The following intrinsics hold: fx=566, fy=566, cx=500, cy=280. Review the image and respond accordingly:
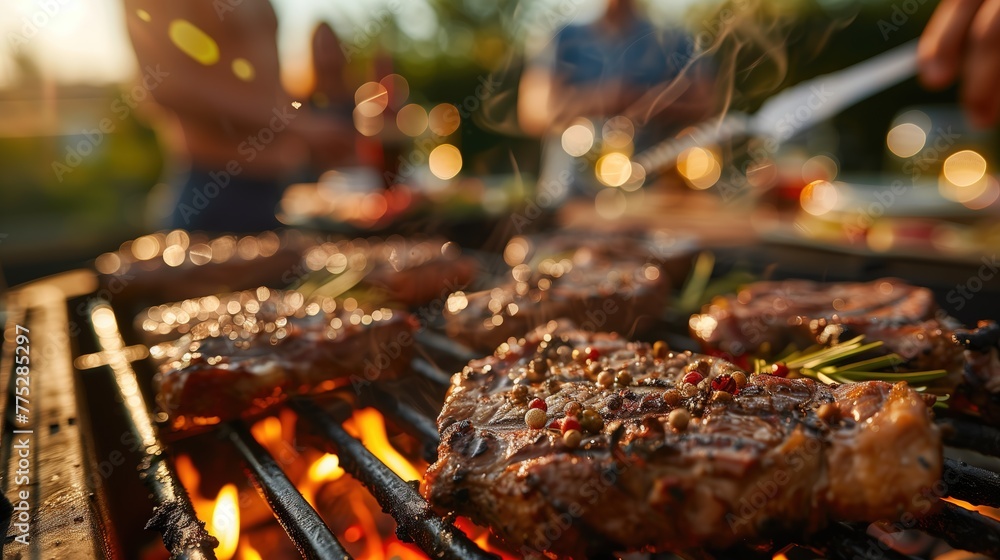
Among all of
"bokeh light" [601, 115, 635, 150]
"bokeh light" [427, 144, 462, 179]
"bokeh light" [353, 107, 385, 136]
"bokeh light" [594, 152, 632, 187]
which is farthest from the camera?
"bokeh light" [427, 144, 462, 179]

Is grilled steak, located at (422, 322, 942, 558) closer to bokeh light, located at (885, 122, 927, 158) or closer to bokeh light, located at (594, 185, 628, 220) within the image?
bokeh light, located at (594, 185, 628, 220)

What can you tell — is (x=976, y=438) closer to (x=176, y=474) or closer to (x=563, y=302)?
(x=563, y=302)

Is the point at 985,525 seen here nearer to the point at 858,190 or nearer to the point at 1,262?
the point at 858,190

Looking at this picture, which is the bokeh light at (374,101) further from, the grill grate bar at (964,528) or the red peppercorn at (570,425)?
the grill grate bar at (964,528)

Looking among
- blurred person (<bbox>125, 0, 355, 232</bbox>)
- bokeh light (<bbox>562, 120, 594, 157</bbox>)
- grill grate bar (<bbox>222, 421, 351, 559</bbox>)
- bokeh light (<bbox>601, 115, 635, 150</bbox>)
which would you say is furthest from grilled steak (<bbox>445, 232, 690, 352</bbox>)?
bokeh light (<bbox>601, 115, 635, 150</bbox>)

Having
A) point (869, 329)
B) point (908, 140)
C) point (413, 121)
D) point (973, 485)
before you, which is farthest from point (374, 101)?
point (908, 140)

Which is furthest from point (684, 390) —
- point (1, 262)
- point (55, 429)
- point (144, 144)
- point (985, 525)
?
point (144, 144)
